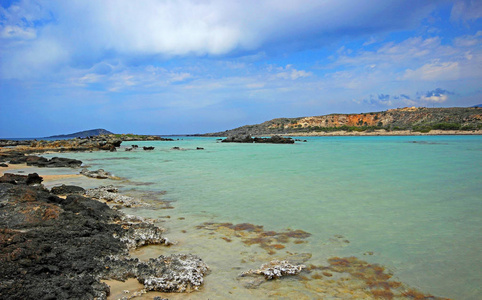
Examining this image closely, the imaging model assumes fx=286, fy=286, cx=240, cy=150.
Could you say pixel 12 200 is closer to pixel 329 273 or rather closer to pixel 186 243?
pixel 186 243

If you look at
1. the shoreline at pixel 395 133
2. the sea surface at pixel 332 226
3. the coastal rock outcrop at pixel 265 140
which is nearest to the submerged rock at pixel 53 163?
the sea surface at pixel 332 226

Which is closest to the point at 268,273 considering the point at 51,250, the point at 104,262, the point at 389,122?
the point at 104,262

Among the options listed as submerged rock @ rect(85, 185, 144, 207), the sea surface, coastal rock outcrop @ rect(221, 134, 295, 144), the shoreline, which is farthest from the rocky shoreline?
the shoreline

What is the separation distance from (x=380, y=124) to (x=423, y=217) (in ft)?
422

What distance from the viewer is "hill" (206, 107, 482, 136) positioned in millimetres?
93125

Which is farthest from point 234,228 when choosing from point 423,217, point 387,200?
point 387,200

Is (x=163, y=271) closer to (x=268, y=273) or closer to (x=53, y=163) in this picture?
(x=268, y=273)

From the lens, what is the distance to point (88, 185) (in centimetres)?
1159

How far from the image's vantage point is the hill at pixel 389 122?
9312cm

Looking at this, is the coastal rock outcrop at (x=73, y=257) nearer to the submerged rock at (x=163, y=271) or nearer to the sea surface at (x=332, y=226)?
the submerged rock at (x=163, y=271)

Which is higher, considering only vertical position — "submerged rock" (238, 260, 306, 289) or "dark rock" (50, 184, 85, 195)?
"dark rock" (50, 184, 85, 195)

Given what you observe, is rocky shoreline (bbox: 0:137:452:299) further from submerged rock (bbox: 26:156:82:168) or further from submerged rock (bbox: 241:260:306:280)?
submerged rock (bbox: 26:156:82:168)

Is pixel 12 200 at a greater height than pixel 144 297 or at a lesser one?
greater

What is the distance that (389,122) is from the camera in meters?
120
